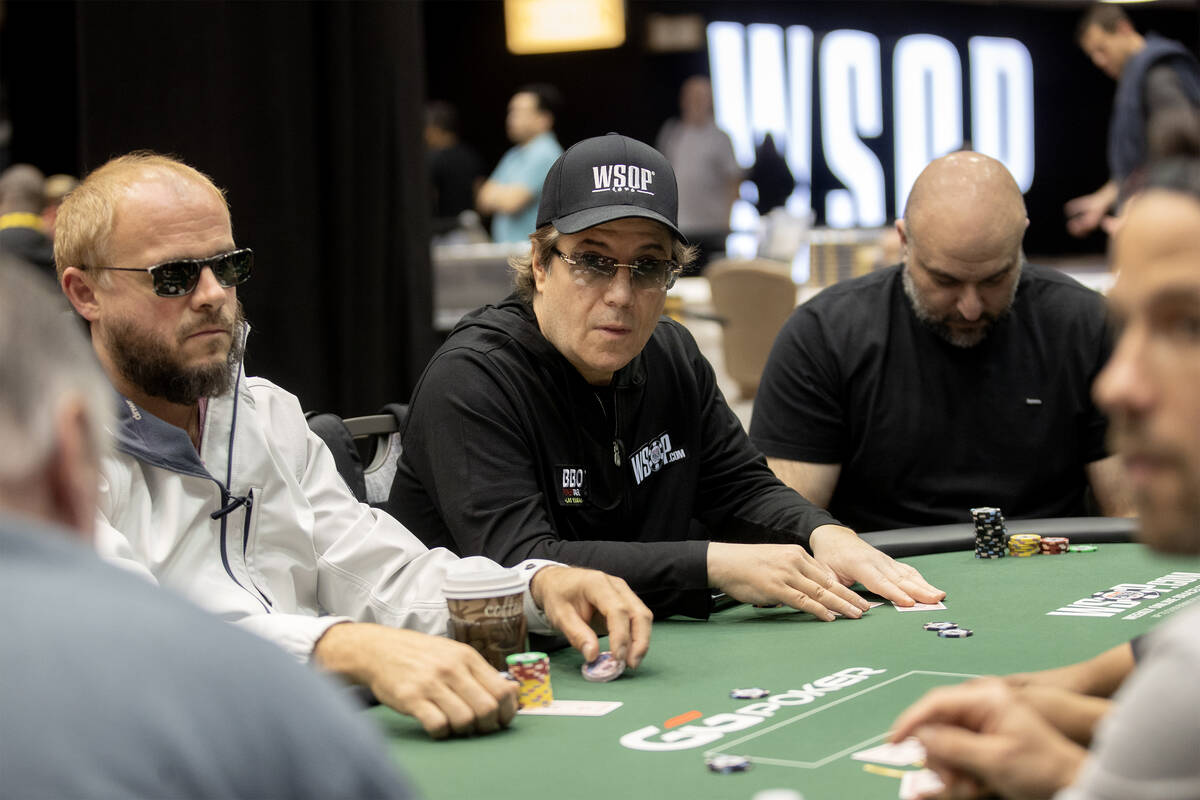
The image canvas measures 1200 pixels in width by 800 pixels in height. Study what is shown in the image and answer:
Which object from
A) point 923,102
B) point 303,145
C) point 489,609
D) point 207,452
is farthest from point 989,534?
point 923,102

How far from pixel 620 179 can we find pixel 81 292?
42.6 inches

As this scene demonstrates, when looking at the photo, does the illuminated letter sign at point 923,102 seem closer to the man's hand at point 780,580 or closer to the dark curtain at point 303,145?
the dark curtain at point 303,145

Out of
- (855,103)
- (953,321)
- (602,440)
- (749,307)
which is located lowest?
(749,307)

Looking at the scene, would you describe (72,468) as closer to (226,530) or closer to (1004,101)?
(226,530)

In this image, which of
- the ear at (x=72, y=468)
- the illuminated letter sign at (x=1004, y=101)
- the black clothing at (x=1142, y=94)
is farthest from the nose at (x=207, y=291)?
the illuminated letter sign at (x=1004, y=101)

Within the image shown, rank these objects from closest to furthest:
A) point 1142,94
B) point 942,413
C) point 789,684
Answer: point 789,684
point 942,413
point 1142,94

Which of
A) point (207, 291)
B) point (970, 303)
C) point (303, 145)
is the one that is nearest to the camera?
point (207, 291)

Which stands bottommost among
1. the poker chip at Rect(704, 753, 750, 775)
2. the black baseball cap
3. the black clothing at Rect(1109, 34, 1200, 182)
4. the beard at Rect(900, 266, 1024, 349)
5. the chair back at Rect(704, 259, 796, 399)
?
the chair back at Rect(704, 259, 796, 399)

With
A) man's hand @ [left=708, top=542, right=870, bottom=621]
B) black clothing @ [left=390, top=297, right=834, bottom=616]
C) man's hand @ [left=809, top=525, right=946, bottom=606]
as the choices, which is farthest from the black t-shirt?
man's hand @ [left=708, top=542, right=870, bottom=621]

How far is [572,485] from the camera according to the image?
→ 287cm

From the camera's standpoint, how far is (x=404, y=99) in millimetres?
5109

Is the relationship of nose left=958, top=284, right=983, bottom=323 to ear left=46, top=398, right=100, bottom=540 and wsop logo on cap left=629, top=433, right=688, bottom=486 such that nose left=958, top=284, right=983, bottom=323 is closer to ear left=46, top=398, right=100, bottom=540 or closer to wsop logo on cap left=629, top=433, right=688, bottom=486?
wsop logo on cap left=629, top=433, right=688, bottom=486

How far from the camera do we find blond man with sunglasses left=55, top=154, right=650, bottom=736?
7.89 feet

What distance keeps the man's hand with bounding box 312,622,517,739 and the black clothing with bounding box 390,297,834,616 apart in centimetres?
60
